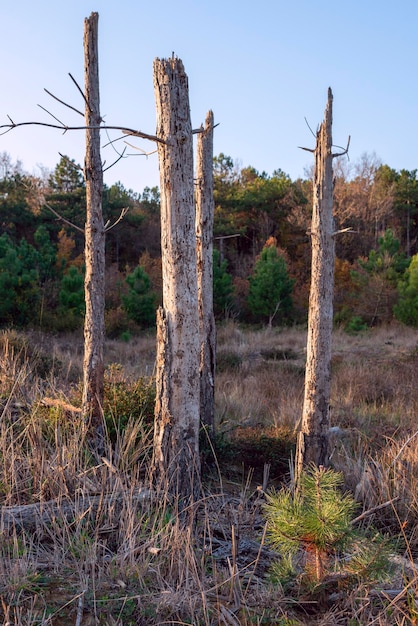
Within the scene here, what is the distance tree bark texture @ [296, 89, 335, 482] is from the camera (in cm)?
567

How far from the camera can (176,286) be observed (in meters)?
4.31

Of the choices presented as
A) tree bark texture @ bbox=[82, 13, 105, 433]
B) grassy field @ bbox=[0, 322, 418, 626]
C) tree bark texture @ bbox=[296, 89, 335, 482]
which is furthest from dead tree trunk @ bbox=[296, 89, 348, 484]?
tree bark texture @ bbox=[82, 13, 105, 433]

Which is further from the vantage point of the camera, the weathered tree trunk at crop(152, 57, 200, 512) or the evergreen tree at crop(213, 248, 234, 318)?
the evergreen tree at crop(213, 248, 234, 318)

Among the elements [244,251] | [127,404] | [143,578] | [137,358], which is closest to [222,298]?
[137,358]

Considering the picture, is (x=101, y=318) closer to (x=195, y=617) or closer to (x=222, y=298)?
(x=195, y=617)

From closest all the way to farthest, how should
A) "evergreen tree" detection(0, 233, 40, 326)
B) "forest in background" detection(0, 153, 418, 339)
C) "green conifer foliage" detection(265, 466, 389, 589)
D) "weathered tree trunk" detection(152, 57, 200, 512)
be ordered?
"green conifer foliage" detection(265, 466, 389, 589), "weathered tree trunk" detection(152, 57, 200, 512), "evergreen tree" detection(0, 233, 40, 326), "forest in background" detection(0, 153, 418, 339)

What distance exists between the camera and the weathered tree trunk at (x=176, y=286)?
4.29 meters

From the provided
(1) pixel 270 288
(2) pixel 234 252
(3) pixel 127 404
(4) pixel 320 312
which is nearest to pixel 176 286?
(4) pixel 320 312

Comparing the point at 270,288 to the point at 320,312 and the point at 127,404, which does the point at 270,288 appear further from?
the point at 320,312

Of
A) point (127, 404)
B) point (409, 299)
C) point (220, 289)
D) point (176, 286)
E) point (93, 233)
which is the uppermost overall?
point (93, 233)

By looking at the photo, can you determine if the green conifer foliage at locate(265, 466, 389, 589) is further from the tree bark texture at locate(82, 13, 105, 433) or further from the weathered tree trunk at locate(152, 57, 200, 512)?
the tree bark texture at locate(82, 13, 105, 433)

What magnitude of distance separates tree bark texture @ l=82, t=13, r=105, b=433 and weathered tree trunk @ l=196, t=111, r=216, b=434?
1434 millimetres

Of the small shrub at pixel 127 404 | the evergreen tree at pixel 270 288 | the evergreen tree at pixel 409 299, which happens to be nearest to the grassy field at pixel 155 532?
the small shrub at pixel 127 404

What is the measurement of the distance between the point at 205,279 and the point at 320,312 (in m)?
2.03
